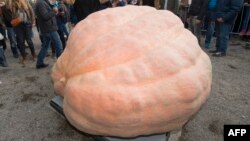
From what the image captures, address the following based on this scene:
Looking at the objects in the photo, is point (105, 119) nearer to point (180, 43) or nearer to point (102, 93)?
point (102, 93)

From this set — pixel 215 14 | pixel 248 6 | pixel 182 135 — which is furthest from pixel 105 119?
pixel 248 6

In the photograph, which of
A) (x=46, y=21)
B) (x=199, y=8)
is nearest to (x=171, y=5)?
(x=199, y=8)

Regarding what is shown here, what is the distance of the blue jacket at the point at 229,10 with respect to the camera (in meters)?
4.68

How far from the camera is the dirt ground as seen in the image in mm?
2535

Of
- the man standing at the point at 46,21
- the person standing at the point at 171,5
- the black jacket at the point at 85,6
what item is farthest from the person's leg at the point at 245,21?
the man standing at the point at 46,21

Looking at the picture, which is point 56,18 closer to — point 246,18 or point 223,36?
point 223,36

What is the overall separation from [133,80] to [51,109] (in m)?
→ 1.67

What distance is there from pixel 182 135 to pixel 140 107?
1.09 m

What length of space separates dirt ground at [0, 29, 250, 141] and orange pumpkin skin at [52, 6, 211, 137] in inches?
31.6

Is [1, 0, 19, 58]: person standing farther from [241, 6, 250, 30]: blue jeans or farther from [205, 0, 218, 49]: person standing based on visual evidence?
[241, 6, 250, 30]: blue jeans

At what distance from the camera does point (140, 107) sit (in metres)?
1.61

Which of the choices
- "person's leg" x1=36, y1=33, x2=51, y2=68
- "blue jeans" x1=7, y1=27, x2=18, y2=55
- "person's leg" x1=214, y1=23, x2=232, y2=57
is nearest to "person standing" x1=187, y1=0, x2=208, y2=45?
"person's leg" x1=214, y1=23, x2=232, y2=57

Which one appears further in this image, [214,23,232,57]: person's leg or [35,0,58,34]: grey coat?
[214,23,232,57]: person's leg

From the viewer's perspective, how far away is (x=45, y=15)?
13.2 feet
